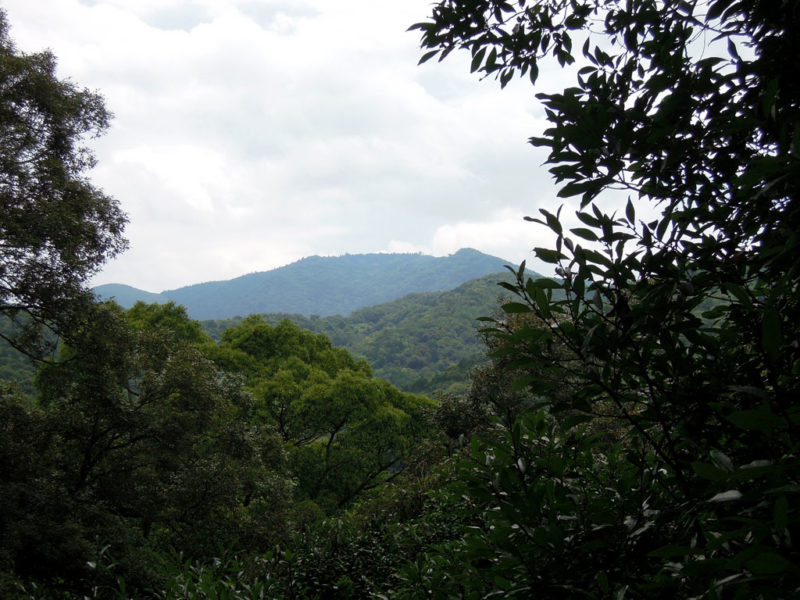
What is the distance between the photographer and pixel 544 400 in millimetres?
1495

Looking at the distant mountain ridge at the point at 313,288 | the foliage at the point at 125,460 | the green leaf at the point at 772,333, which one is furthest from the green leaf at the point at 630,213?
the distant mountain ridge at the point at 313,288

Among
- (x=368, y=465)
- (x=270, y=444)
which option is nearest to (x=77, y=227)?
(x=270, y=444)

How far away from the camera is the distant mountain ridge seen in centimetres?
15588

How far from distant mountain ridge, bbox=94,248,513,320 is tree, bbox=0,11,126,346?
141m

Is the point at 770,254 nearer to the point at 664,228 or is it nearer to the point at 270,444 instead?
the point at 664,228

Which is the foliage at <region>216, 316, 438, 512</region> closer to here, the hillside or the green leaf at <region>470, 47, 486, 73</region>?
the green leaf at <region>470, 47, 486, 73</region>

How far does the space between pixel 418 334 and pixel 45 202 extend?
52.7 metres

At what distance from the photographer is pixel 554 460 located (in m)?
1.35

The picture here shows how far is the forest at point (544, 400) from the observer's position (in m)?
1.07

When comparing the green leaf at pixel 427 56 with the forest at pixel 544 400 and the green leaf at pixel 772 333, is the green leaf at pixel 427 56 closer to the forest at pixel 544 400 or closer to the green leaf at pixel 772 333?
the forest at pixel 544 400

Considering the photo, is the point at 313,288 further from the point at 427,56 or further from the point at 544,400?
the point at 544,400

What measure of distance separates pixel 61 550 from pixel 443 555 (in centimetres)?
605

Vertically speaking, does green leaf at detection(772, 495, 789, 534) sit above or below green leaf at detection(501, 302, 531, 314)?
below

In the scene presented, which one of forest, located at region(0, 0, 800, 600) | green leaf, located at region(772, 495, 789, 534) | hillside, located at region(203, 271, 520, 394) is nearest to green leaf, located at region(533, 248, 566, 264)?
forest, located at region(0, 0, 800, 600)
